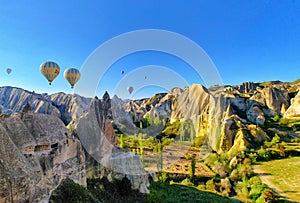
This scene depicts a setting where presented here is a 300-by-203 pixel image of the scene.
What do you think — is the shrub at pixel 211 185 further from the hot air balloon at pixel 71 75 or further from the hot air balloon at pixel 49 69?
the hot air balloon at pixel 49 69

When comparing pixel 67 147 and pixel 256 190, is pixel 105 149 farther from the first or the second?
pixel 256 190

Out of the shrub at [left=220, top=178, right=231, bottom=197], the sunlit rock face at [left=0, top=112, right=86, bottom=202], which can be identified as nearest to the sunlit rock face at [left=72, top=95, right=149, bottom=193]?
the sunlit rock face at [left=0, top=112, right=86, bottom=202]

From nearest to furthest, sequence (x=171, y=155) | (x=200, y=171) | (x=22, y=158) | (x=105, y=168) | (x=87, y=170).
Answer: (x=22, y=158)
(x=87, y=170)
(x=105, y=168)
(x=200, y=171)
(x=171, y=155)

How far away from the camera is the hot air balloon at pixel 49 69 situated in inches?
474

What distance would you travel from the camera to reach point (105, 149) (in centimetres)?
1178

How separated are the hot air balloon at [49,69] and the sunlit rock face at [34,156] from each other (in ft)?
16.3

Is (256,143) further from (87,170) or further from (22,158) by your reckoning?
(22,158)

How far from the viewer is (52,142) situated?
7297 mm

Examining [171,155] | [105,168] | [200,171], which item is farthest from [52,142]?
[171,155]

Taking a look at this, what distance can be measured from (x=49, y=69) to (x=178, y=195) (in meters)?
10.8

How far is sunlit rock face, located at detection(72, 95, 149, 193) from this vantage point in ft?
36.8

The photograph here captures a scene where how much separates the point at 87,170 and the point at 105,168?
4.16 ft

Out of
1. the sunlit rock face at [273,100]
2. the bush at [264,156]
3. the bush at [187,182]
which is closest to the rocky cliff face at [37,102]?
the bush at [187,182]

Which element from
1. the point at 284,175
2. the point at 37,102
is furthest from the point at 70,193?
the point at 37,102
